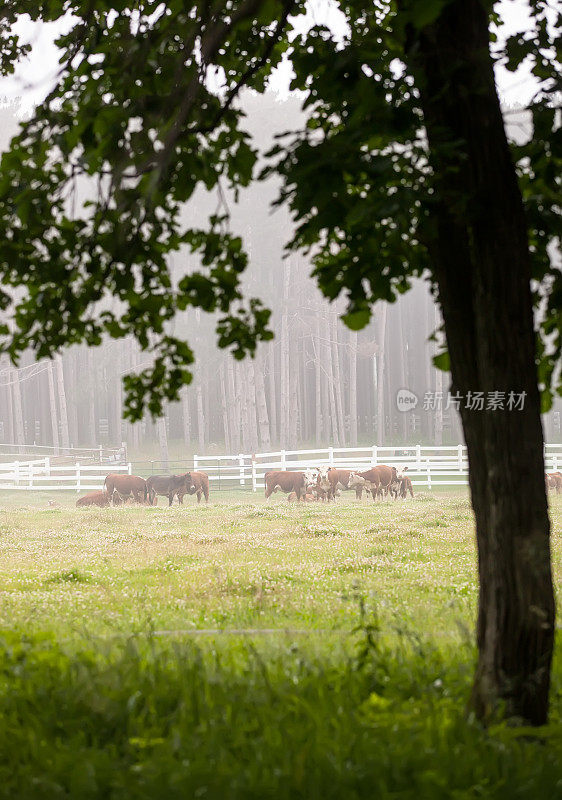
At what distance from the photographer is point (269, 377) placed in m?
53.1

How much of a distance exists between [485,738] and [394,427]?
167 feet

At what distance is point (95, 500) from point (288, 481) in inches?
267

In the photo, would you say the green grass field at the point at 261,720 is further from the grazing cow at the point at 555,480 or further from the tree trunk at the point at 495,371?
the grazing cow at the point at 555,480

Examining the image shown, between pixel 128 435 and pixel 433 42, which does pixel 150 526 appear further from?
pixel 128 435

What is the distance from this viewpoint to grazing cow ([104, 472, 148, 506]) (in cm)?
3086

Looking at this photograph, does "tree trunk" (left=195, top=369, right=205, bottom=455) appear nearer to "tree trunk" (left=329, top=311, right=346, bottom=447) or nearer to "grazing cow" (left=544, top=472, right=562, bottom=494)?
"tree trunk" (left=329, top=311, right=346, bottom=447)

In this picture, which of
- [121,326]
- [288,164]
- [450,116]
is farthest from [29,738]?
[450,116]

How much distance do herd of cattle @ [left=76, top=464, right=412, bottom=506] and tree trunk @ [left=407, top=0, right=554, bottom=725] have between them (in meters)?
25.4

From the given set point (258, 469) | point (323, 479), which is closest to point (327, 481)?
point (323, 479)

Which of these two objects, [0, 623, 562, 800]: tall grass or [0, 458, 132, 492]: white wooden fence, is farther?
[0, 458, 132, 492]: white wooden fence

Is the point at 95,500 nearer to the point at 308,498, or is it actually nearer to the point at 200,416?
the point at 308,498

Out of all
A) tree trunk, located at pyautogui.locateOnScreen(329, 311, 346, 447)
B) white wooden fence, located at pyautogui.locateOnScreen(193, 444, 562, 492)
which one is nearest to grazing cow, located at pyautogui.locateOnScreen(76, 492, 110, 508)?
white wooden fence, located at pyautogui.locateOnScreen(193, 444, 562, 492)

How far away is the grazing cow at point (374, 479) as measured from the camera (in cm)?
2989

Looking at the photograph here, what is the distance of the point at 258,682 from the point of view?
15.5 feet
